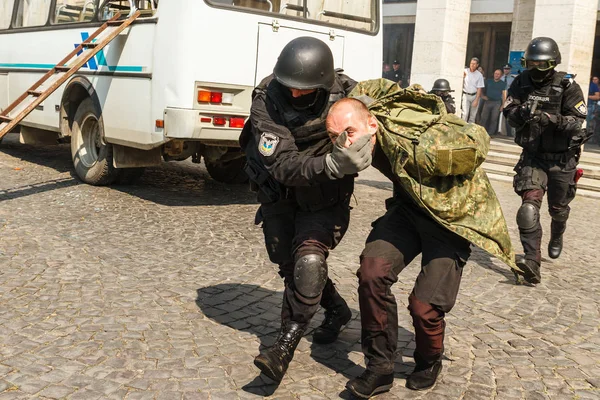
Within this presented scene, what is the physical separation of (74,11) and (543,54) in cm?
567

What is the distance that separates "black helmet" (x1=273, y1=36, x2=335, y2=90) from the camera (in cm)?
347

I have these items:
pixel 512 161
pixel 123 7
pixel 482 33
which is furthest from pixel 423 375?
pixel 482 33

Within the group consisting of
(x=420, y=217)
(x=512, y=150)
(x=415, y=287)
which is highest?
(x=420, y=217)

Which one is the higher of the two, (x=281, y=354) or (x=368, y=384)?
(x=281, y=354)

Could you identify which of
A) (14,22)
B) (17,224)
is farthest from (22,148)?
(17,224)

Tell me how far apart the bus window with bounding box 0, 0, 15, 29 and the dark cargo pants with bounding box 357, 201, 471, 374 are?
8.55 m

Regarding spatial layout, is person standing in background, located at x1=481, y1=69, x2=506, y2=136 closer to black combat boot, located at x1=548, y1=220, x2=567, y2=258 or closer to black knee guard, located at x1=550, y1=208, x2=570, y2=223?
black combat boot, located at x1=548, y1=220, x2=567, y2=258

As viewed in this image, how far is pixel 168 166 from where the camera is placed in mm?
11188

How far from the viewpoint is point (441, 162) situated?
10.8 ft

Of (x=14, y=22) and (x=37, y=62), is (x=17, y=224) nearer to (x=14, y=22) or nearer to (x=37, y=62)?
(x=37, y=62)

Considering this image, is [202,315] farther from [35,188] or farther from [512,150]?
[512,150]

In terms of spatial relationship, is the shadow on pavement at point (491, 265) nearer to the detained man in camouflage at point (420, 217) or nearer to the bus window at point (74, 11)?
the detained man in camouflage at point (420, 217)

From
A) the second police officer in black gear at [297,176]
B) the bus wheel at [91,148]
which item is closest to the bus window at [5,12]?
the bus wheel at [91,148]

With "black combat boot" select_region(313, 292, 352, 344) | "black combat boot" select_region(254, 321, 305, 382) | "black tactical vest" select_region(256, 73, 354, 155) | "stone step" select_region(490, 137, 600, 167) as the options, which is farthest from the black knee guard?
"stone step" select_region(490, 137, 600, 167)
